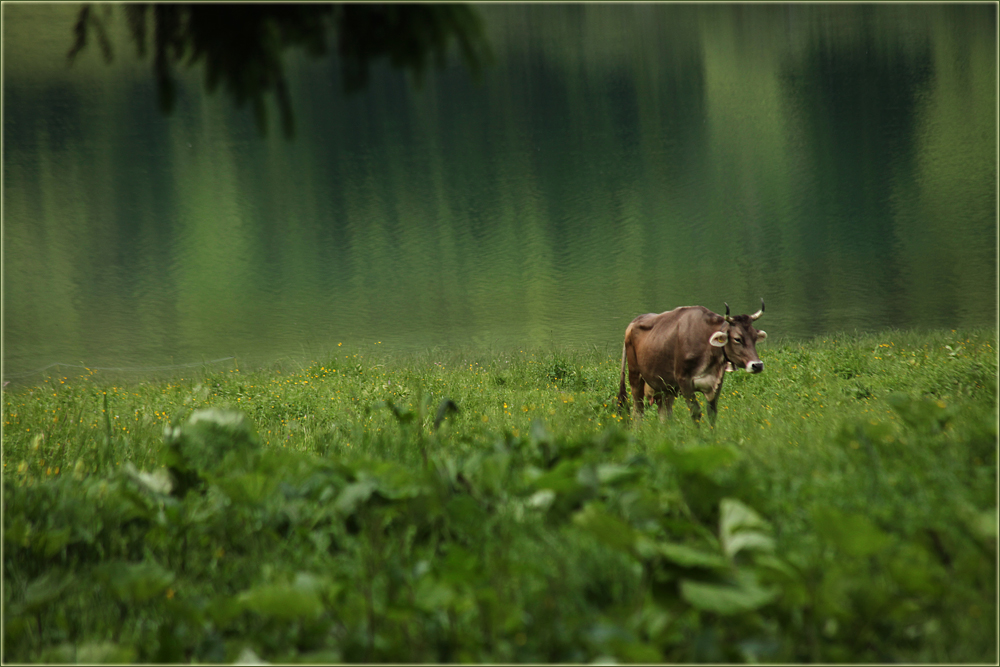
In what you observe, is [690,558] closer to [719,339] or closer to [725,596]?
[725,596]

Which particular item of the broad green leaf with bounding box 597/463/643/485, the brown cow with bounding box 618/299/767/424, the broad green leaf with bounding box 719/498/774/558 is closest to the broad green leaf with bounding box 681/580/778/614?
the broad green leaf with bounding box 719/498/774/558

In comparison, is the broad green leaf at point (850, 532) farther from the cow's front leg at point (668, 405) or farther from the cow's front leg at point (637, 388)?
the cow's front leg at point (637, 388)

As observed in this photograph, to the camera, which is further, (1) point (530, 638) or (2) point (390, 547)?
(2) point (390, 547)

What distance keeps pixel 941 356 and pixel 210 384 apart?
9.15m

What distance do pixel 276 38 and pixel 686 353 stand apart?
15.3 feet

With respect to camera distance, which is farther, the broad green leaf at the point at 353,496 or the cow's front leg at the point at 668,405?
the cow's front leg at the point at 668,405

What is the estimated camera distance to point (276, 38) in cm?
314

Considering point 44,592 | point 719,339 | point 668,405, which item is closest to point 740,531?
point 44,592

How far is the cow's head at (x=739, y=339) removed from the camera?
578cm

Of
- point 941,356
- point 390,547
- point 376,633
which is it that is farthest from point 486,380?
point 376,633

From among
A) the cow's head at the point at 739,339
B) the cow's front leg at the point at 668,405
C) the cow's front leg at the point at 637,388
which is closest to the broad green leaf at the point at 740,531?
the cow's head at the point at 739,339

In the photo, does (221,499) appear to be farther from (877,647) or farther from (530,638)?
(877,647)

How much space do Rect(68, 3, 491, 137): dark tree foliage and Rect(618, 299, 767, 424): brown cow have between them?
379 cm

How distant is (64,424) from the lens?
4742mm
